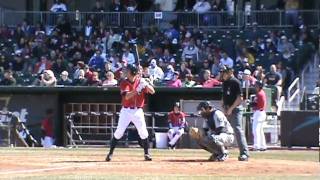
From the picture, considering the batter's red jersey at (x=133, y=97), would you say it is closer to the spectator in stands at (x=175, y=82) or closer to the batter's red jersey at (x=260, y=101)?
the batter's red jersey at (x=260, y=101)

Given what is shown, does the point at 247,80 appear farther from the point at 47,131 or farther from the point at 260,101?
the point at 47,131

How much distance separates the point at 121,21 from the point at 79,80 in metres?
6.50

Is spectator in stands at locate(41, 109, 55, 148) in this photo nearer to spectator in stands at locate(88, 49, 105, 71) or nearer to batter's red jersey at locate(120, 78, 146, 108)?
spectator in stands at locate(88, 49, 105, 71)

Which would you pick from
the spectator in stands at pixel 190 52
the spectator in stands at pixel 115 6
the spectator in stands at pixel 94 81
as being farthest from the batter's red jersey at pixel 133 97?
the spectator in stands at pixel 115 6

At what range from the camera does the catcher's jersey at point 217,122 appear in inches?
639

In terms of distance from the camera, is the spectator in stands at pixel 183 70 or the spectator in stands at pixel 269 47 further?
the spectator in stands at pixel 269 47

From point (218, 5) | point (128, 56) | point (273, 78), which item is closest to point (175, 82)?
point (273, 78)

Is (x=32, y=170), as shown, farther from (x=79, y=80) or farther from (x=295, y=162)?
(x=79, y=80)

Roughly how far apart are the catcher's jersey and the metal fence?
1529 centimetres

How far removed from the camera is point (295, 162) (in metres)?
16.5

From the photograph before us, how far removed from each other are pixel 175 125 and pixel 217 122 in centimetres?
776

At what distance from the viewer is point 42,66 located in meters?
29.8

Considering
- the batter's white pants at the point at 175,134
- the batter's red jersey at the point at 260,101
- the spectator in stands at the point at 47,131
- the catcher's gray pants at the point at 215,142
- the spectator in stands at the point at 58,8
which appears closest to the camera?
the catcher's gray pants at the point at 215,142

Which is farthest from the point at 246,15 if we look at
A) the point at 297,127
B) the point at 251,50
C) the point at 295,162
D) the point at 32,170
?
the point at 32,170
